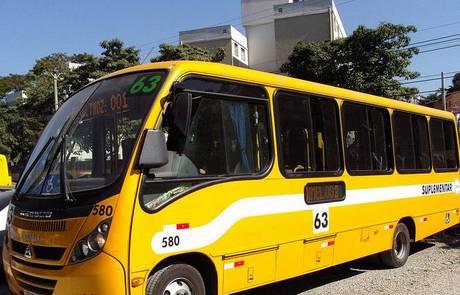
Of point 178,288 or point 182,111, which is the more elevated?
point 182,111

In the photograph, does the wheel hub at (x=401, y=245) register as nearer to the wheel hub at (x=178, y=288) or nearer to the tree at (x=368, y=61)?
the wheel hub at (x=178, y=288)

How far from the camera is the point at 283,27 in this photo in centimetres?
4491

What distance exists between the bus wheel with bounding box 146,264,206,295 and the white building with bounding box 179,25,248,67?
39774 mm

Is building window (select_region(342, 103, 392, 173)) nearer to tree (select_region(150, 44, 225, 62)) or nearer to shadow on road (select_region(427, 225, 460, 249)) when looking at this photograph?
shadow on road (select_region(427, 225, 460, 249))

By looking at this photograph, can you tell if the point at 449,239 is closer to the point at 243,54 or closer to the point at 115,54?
the point at 115,54

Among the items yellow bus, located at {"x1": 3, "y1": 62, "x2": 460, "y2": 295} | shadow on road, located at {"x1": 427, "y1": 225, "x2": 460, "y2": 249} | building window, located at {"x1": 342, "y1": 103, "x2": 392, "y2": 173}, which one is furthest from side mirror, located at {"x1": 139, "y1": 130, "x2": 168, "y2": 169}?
shadow on road, located at {"x1": 427, "y1": 225, "x2": 460, "y2": 249}

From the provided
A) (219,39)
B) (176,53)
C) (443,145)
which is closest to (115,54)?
(176,53)

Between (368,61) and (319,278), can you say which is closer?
(319,278)

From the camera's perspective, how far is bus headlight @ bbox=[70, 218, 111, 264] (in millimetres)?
4426

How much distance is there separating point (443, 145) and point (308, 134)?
196 inches

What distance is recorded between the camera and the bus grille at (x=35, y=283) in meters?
4.60

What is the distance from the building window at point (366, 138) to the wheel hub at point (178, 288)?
325 centimetres

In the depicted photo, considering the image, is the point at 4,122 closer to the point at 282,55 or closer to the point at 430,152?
the point at 282,55

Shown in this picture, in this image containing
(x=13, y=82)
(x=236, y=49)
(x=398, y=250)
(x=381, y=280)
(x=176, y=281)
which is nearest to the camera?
(x=176, y=281)
